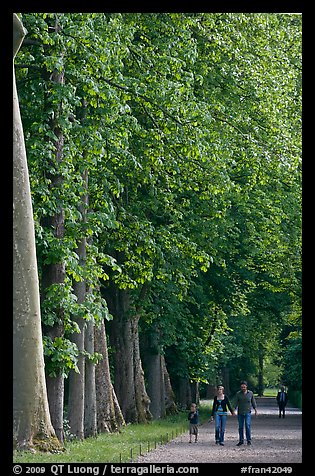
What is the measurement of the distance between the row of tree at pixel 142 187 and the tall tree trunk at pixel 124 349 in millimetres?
55

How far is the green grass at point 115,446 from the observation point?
62.0 feet

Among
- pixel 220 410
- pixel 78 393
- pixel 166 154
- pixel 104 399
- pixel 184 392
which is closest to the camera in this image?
pixel 78 393

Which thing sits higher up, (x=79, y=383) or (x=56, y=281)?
(x=56, y=281)

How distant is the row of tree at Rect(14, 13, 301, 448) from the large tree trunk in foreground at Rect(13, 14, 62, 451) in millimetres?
41

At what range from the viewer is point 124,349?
3700 centimetres

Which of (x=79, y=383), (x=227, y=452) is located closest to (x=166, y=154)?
(x=79, y=383)

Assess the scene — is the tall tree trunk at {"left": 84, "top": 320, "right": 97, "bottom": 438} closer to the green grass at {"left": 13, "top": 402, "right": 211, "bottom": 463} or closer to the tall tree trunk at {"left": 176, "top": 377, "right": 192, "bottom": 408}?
the green grass at {"left": 13, "top": 402, "right": 211, "bottom": 463}

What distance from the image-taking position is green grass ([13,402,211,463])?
1889cm

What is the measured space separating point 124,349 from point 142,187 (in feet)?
21.8

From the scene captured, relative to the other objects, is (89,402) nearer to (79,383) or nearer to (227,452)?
(79,383)

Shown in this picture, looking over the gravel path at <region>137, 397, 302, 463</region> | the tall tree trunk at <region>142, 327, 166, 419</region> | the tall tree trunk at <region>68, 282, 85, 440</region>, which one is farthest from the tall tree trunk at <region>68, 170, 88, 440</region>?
the tall tree trunk at <region>142, 327, 166, 419</region>

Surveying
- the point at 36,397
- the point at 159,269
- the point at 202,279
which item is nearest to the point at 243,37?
the point at 159,269
